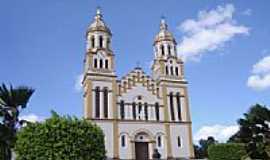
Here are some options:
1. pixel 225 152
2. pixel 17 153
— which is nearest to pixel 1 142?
pixel 17 153

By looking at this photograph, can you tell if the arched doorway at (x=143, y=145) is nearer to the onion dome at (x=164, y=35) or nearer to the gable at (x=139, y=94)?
the gable at (x=139, y=94)

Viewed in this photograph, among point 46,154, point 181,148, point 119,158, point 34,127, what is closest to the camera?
point 46,154

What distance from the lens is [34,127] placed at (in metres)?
18.2

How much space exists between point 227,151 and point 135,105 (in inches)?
519

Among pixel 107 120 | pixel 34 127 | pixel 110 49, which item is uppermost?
pixel 110 49

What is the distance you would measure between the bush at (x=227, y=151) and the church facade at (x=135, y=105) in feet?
28.8

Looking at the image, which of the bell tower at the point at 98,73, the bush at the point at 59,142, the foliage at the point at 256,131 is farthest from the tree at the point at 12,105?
the foliage at the point at 256,131

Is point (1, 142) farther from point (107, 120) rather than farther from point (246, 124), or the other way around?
point (246, 124)

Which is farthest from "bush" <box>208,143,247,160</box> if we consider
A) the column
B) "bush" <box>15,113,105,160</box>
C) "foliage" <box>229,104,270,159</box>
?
"bush" <box>15,113,105,160</box>

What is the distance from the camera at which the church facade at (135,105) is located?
38719 millimetres

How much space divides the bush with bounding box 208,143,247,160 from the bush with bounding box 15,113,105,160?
15.5 m

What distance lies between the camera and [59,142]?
17453 millimetres

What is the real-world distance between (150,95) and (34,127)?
2474cm

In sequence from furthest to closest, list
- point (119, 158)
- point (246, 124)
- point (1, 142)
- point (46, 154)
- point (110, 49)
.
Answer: point (110, 49) → point (119, 158) → point (246, 124) → point (1, 142) → point (46, 154)
